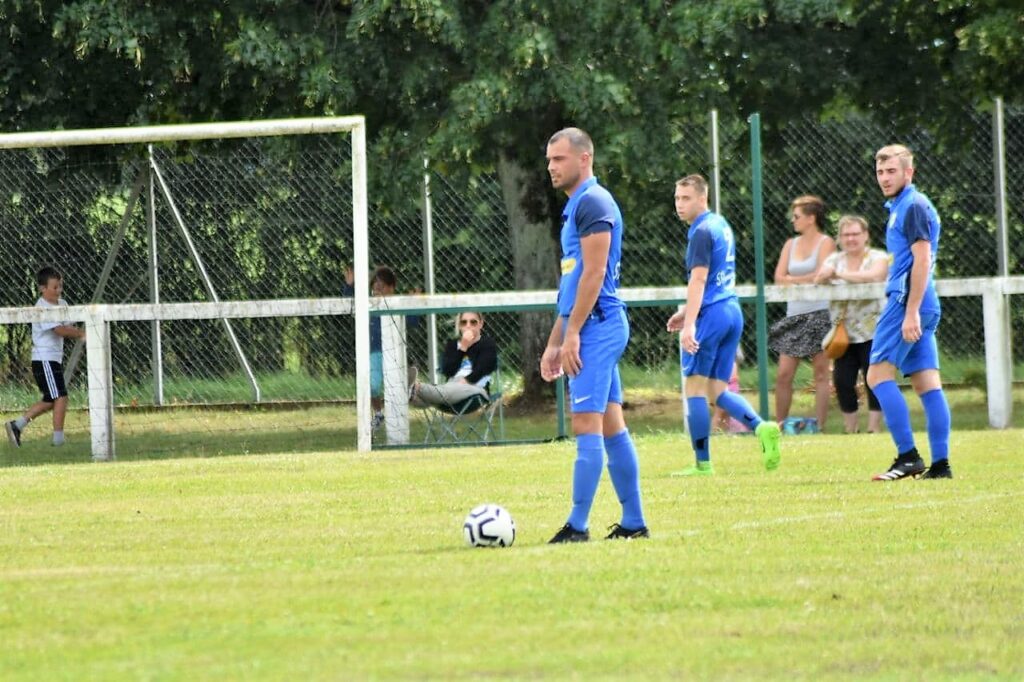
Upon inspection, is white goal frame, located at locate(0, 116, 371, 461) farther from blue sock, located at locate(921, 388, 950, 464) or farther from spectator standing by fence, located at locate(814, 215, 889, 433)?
blue sock, located at locate(921, 388, 950, 464)

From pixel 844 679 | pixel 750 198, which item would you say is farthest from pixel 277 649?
pixel 750 198

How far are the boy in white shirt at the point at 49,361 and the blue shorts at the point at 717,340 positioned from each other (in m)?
6.91

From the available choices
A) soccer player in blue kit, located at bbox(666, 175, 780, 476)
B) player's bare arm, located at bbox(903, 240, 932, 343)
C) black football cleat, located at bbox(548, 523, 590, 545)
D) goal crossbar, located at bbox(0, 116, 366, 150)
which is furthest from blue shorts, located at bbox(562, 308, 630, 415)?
goal crossbar, located at bbox(0, 116, 366, 150)

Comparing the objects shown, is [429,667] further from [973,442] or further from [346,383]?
[346,383]

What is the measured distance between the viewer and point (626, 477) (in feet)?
27.7

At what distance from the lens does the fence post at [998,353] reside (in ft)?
53.8

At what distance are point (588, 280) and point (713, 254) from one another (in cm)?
419

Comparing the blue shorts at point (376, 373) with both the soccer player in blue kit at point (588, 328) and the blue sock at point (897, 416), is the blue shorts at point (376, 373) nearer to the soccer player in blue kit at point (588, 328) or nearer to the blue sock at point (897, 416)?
the blue sock at point (897, 416)

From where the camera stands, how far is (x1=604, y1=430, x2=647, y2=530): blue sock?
27.7 ft

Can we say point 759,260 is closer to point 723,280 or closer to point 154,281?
point 723,280

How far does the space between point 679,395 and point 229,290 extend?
4732 mm

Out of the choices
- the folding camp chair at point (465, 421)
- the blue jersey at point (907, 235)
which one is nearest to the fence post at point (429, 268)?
the folding camp chair at point (465, 421)

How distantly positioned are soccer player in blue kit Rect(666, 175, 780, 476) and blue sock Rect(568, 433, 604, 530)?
376cm

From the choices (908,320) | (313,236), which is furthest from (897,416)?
(313,236)
